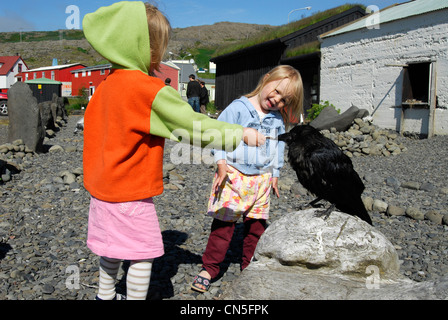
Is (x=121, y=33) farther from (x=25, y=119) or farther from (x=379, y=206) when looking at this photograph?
(x=25, y=119)

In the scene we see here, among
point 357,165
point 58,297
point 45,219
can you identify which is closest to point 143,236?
point 58,297

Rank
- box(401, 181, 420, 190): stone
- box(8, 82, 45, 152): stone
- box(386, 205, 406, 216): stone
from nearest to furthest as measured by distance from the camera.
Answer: box(386, 205, 406, 216): stone, box(401, 181, 420, 190): stone, box(8, 82, 45, 152): stone

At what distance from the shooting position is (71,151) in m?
9.75

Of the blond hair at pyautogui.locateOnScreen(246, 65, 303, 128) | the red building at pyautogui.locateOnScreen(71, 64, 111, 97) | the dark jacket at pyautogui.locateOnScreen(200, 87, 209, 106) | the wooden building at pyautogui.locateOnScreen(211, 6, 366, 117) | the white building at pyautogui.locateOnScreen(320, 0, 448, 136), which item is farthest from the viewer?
the red building at pyautogui.locateOnScreen(71, 64, 111, 97)

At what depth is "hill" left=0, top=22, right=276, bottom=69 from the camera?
75375 millimetres

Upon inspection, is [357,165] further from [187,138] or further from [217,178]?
[187,138]

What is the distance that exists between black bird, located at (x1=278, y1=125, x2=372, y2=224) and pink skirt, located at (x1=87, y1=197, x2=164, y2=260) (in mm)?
1418

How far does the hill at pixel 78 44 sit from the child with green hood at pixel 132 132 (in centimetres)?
4973

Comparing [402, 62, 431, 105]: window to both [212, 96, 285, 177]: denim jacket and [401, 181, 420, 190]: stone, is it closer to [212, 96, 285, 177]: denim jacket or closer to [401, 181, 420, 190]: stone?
[401, 181, 420, 190]: stone

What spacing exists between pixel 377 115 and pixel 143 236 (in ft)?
39.4

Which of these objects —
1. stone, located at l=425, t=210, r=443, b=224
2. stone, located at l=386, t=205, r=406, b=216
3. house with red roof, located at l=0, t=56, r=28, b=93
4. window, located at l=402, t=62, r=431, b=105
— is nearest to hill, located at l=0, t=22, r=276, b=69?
house with red roof, located at l=0, t=56, r=28, b=93

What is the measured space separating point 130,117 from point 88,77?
168 feet

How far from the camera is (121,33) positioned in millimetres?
2045

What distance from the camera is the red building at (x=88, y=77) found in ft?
157
